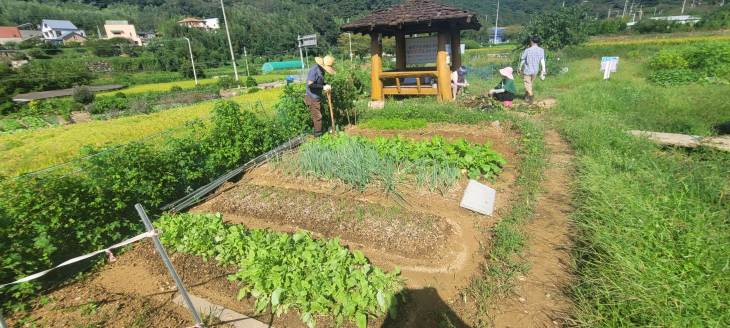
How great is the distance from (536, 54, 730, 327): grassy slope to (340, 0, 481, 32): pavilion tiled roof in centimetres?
466

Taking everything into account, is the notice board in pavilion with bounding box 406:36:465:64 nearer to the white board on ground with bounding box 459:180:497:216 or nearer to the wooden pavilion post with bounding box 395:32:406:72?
the wooden pavilion post with bounding box 395:32:406:72

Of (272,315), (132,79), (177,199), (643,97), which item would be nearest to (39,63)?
(132,79)

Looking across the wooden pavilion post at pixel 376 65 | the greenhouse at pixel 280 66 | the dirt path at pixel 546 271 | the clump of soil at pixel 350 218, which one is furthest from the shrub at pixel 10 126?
the greenhouse at pixel 280 66

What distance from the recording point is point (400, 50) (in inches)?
433

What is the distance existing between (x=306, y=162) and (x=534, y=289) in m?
3.39

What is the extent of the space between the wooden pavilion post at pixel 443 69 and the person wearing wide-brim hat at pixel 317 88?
4.13m

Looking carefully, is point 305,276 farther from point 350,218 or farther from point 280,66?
point 280,66

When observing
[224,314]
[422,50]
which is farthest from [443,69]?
[224,314]

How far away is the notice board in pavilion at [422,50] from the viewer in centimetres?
1036

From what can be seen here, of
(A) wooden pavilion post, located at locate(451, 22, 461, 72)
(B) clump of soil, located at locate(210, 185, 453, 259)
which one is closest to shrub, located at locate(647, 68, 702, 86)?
(A) wooden pavilion post, located at locate(451, 22, 461, 72)

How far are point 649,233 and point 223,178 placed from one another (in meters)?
5.28

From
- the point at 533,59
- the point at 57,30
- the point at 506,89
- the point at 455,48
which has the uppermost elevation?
the point at 57,30

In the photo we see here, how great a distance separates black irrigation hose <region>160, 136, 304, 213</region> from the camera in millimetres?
4336

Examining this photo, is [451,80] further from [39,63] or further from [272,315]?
[39,63]
